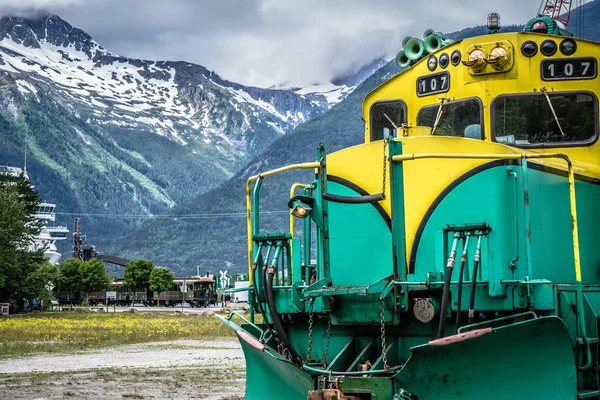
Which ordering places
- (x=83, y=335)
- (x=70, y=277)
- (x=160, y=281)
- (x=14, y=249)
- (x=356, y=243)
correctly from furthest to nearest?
(x=160, y=281) → (x=70, y=277) → (x=14, y=249) → (x=83, y=335) → (x=356, y=243)

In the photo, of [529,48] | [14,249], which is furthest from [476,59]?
[14,249]

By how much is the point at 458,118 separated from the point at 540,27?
2227 millimetres

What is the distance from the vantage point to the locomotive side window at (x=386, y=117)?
10391mm

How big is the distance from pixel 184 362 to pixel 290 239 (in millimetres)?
14381

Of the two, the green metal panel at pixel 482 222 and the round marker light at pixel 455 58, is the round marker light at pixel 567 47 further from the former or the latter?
the green metal panel at pixel 482 222

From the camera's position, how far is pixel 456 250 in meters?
7.72

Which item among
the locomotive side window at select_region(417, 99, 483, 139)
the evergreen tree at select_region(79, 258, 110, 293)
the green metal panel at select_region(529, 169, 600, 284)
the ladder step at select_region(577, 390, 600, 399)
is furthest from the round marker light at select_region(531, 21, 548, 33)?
the evergreen tree at select_region(79, 258, 110, 293)

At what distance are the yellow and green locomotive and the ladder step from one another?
0.01 metres

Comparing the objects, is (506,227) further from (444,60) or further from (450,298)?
(444,60)

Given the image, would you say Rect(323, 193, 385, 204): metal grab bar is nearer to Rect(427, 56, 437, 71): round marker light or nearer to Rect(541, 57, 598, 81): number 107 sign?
Rect(427, 56, 437, 71): round marker light

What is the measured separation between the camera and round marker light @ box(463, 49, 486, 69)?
941cm

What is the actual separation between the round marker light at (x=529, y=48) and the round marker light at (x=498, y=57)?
0.76ft

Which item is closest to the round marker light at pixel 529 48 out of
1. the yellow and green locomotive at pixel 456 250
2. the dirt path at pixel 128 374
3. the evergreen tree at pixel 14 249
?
the yellow and green locomotive at pixel 456 250

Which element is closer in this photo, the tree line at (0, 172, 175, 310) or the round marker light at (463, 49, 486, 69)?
the round marker light at (463, 49, 486, 69)
